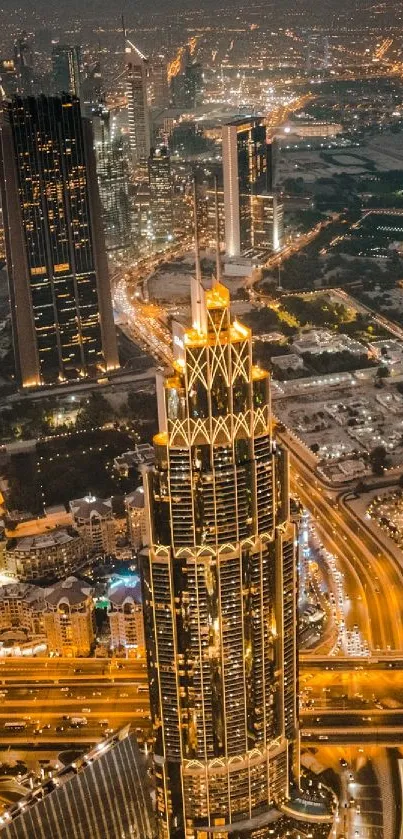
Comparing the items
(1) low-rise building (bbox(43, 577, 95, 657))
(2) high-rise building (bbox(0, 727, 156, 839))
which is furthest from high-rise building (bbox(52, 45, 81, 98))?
(2) high-rise building (bbox(0, 727, 156, 839))

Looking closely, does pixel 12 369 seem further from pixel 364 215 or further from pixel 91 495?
pixel 364 215

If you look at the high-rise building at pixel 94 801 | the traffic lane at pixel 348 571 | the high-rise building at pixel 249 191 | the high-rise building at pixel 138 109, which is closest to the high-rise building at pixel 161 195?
the high-rise building at pixel 249 191

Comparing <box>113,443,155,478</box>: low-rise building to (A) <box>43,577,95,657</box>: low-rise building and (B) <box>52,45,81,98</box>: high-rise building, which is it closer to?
(A) <box>43,577,95,657</box>: low-rise building

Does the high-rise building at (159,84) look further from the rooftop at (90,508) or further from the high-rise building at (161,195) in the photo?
the rooftop at (90,508)

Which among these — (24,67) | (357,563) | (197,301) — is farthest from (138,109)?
(197,301)

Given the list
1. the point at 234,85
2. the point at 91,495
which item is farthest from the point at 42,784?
the point at 234,85

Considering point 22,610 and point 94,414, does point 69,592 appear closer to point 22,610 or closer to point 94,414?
point 22,610
